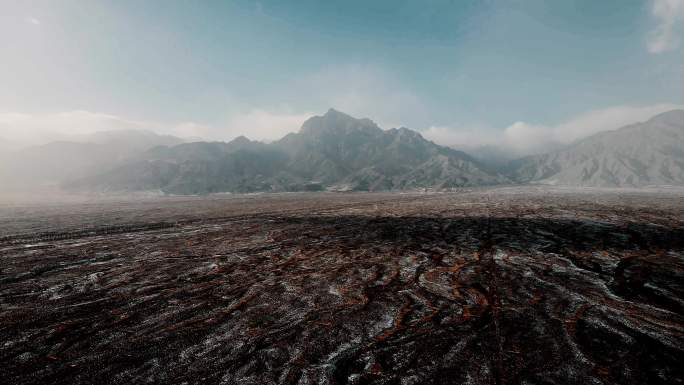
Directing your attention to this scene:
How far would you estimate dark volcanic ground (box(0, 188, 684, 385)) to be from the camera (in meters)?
5.85

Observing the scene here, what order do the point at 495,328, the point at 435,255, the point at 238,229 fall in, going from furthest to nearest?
the point at 238,229
the point at 435,255
the point at 495,328

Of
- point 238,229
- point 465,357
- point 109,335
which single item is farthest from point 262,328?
point 238,229

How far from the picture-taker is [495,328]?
739 centimetres

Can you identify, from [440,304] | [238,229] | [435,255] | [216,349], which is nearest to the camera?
[216,349]

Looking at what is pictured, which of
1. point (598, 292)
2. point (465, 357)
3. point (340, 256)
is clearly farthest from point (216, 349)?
point (598, 292)

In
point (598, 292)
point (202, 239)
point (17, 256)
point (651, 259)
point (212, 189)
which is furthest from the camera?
point (212, 189)

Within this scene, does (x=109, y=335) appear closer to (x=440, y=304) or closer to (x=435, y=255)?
Result: (x=440, y=304)

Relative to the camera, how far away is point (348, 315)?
27.5 feet

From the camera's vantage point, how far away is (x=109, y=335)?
743cm

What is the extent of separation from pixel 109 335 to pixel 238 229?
Answer: 19.2 metres

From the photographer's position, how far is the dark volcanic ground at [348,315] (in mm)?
5848

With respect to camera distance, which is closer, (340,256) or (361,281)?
(361,281)

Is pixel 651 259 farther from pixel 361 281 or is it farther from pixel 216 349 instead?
pixel 216 349

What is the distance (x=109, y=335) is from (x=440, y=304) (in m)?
8.14
